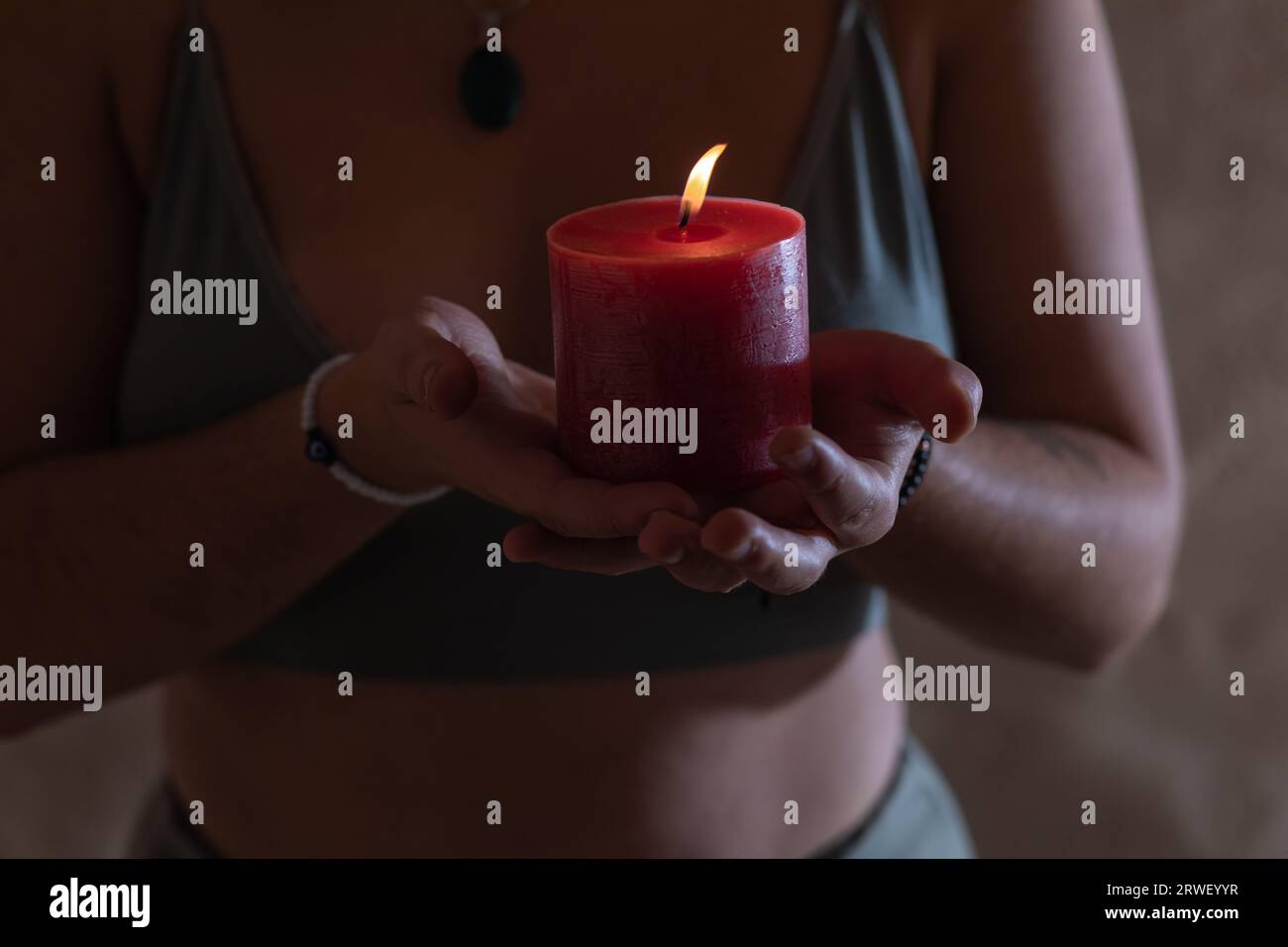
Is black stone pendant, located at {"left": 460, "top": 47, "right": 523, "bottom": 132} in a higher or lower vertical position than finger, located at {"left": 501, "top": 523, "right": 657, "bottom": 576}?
higher

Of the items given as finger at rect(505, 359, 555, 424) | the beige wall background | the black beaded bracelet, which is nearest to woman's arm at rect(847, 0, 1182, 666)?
the black beaded bracelet

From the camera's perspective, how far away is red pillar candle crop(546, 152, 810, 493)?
50 centimetres

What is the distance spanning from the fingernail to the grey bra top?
0.35 meters

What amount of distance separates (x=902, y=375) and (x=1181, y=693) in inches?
41.5

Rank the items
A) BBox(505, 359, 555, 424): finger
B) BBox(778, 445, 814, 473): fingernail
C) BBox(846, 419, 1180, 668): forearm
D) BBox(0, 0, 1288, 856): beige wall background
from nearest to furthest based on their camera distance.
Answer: BBox(778, 445, 814, 473): fingernail, BBox(505, 359, 555, 424): finger, BBox(846, 419, 1180, 668): forearm, BBox(0, 0, 1288, 856): beige wall background

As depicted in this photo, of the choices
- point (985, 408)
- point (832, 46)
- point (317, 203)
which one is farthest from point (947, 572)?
point (317, 203)

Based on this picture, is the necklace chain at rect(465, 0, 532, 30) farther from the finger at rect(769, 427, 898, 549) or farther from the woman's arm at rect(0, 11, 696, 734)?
the finger at rect(769, 427, 898, 549)

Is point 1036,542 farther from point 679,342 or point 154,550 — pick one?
point 154,550

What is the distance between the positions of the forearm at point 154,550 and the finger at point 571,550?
250 millimetres

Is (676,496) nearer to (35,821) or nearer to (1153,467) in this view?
(1153,467)

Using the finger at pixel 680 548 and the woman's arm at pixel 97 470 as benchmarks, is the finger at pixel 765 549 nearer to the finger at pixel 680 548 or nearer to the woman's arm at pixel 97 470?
the finger at pixel 680 548

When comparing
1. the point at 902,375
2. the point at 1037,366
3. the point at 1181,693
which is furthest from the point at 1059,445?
the point at 1181,693

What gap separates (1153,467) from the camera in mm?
896
